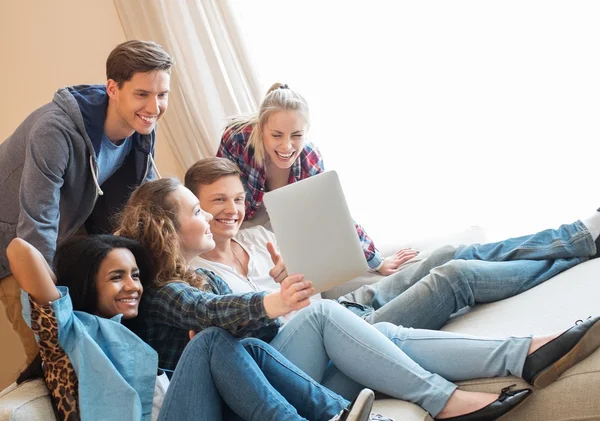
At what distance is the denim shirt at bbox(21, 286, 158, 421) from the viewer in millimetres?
1772

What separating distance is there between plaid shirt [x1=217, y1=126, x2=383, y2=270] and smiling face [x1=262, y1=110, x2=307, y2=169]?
82 mm

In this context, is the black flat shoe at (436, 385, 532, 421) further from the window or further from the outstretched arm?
the window

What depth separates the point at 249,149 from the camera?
2828mm

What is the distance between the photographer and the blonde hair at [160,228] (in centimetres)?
210

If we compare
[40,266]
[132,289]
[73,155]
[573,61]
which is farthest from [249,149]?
[573,61]

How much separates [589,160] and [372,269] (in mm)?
1049

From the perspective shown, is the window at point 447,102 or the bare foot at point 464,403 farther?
the window at point 447,102

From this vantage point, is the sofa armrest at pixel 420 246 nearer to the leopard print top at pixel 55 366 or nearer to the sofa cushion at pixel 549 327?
the sofa cushion at pixel 549 327

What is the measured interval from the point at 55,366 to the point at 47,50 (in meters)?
2.29

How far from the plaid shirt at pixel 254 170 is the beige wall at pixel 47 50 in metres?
1.18

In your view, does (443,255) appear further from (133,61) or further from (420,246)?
(133,61)

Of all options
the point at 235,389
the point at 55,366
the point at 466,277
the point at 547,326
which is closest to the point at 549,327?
the point at 547,326

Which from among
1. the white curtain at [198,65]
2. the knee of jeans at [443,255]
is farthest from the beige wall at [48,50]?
the knee of jeans at [443,255]

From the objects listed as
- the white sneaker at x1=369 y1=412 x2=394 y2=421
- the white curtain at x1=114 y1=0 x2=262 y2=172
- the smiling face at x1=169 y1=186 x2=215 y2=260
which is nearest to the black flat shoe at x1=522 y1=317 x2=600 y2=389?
the white sneaker at x1=369 y1=412 x2=394 y2=421
